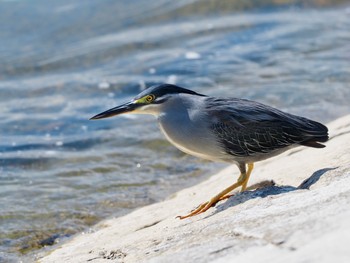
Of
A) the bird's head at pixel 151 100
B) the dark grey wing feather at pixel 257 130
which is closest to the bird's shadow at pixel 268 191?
the dark grey wing feather at pixel 257 130

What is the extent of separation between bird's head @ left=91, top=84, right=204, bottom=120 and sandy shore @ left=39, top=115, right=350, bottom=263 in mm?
901

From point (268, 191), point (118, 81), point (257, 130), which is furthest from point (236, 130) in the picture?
point (118, 81)

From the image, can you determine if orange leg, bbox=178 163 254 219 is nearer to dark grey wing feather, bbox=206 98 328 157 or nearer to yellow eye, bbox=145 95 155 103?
dark grey wing feather, bbox=206 98 328 157

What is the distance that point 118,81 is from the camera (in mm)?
12258

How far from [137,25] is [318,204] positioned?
1268 cm

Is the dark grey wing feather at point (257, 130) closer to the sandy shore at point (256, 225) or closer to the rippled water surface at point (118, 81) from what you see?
the sandy shore at point (256, 225)

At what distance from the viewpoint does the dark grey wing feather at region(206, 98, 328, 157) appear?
5.64 metres

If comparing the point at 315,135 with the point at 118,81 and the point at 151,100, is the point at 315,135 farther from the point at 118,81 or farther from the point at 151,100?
the point at 118,81

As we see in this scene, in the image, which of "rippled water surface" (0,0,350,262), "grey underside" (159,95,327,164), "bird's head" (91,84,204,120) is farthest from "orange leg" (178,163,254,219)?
"rippled water surface" (0,0,350,262)

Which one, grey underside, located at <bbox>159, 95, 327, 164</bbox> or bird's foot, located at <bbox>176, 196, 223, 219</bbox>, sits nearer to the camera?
bird's foot, located at <bbox>176, 196, 223, 219</bbox>

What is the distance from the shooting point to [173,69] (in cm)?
1281

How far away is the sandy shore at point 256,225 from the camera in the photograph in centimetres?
354

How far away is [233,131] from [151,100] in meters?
0.72

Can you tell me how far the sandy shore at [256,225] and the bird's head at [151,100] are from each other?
90 centimetres
